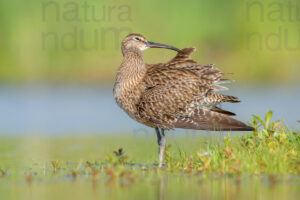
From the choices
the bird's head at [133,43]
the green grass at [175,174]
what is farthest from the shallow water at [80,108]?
the green grass at [175,174]

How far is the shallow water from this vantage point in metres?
14.3

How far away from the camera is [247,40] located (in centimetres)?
1962

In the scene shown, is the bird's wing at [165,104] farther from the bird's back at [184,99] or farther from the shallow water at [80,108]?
the shallow water at [80,108]

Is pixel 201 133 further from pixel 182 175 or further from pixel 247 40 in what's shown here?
pixel 247 40

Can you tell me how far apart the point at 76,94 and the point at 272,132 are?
9730 mm

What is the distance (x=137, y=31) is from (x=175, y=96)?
968 centimetres

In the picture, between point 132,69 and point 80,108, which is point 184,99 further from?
point 80,108

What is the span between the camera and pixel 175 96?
966 centimetres

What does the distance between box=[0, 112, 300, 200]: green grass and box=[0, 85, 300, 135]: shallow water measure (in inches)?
133

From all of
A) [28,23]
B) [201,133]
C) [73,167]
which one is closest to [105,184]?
[73,167]

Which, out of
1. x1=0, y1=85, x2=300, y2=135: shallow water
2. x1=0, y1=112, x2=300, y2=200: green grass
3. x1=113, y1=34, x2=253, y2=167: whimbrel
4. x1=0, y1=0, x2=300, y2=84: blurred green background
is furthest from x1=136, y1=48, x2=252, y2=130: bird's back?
x1=0, y1=0, x2=300, y2=84: blurred green background

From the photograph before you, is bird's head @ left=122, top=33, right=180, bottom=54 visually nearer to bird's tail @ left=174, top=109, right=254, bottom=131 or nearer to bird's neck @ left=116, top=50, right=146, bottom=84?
bird's neck @ left=116, top=50, right=146, bottom=84

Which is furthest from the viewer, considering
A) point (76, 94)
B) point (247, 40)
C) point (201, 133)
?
point (247, 40)

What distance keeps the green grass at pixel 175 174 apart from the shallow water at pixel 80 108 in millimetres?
3373
